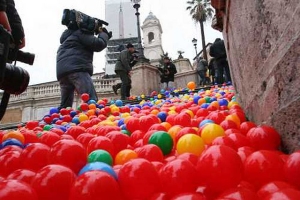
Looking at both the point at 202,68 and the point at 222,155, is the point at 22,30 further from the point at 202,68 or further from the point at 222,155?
the point at 202,68

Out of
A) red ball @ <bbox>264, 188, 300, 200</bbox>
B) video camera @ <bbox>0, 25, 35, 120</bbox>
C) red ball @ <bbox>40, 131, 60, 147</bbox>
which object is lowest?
red ball @ <bbox>264, 188, 300, 200</bbox>

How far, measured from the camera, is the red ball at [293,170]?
1203mm

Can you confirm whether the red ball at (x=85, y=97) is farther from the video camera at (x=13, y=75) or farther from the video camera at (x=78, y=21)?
the video camera at (x=13, y=75)

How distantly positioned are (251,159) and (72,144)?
0.95 meters

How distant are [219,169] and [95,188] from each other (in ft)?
1.68

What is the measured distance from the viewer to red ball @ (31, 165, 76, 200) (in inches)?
45.0

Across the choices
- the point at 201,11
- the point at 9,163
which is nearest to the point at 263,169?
the point at 9,163

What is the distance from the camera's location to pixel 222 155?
4.16 ft

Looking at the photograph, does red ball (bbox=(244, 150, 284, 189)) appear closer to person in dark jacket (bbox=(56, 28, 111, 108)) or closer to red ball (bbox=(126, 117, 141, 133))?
red ball (bbox=(126, 117, 141, 133))

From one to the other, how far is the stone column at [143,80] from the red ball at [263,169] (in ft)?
36.8

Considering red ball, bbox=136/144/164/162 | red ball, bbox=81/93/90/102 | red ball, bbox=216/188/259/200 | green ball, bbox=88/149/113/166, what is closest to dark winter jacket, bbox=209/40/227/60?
red ball, bbox=81/93/90/102

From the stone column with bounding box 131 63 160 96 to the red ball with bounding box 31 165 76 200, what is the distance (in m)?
11.3

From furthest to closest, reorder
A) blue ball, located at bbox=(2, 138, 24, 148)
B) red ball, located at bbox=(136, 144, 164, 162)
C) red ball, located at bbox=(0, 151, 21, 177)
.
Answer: blue ball, located at bbox=(2, 138, 24, 148) → red ball, located at bbox=(136, 144, 164, 162) → red ball, located at bbox=(0, 151, 21, 177)

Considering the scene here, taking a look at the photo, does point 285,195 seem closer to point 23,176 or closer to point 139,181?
point 139,181
